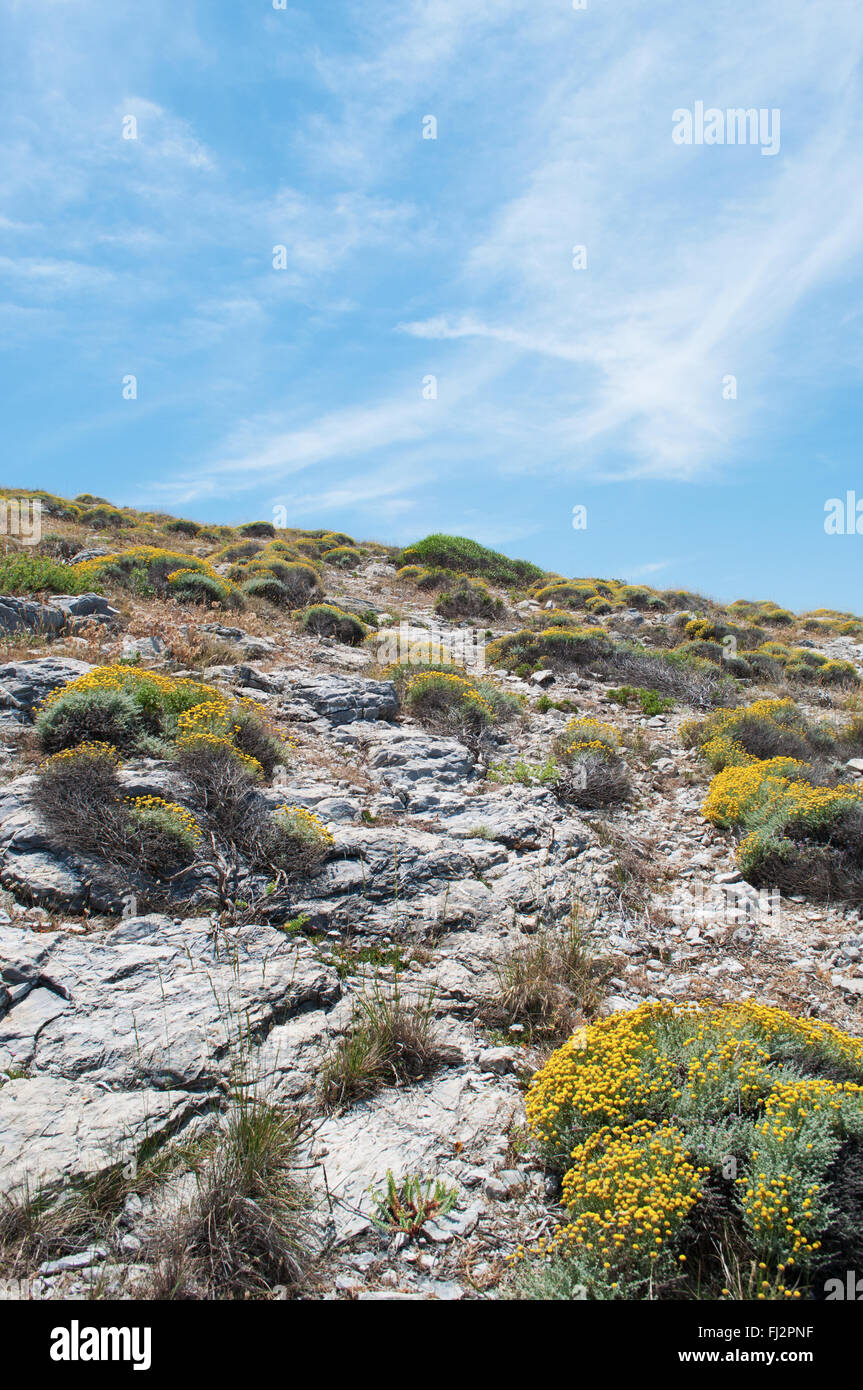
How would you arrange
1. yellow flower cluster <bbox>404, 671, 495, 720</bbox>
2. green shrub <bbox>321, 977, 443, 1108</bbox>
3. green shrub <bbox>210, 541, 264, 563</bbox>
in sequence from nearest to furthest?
green shrub <bbox>321, 977, 443, 1108</bbox> → yellow flower cluster <bbox>404, 671, 495, 720</bbox> → green shrub <bbox>210, 541, 264, 563</bbox>

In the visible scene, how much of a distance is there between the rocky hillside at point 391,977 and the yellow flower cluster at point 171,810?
0.11 feet

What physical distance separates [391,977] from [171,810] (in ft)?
7.23

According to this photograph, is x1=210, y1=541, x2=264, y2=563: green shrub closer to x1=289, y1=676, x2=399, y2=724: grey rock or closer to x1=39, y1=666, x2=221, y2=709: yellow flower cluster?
x1=289, y1=676, x2=399, y2=724: grey rock

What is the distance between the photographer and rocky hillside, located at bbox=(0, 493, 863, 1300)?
2.84 metres

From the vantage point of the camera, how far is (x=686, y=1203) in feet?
8.82

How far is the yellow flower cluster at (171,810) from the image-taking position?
5320 mm

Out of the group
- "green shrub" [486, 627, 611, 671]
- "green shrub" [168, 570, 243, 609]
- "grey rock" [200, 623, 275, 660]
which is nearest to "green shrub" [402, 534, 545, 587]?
"green shrub" [486, 627, 611, 671]

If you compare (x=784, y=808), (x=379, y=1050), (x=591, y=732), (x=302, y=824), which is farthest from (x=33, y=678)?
(x=784, y=808)

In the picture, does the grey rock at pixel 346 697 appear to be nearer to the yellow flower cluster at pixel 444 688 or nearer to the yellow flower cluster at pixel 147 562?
the yellow flower cluster at pixel 444 688

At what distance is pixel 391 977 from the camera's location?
473cm

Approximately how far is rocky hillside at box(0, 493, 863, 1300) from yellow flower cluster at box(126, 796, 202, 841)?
33mm

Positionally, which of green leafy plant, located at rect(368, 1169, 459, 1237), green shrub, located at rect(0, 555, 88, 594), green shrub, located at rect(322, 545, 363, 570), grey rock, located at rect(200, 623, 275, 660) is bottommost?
green leafy plant, located at rect(368, 1169, 459, 1237)

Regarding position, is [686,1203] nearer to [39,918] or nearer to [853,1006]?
[853,1006]

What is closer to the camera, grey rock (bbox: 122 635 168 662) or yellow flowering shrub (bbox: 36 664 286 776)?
yellow flowering shrub (bbox: 36 664 286 776)
